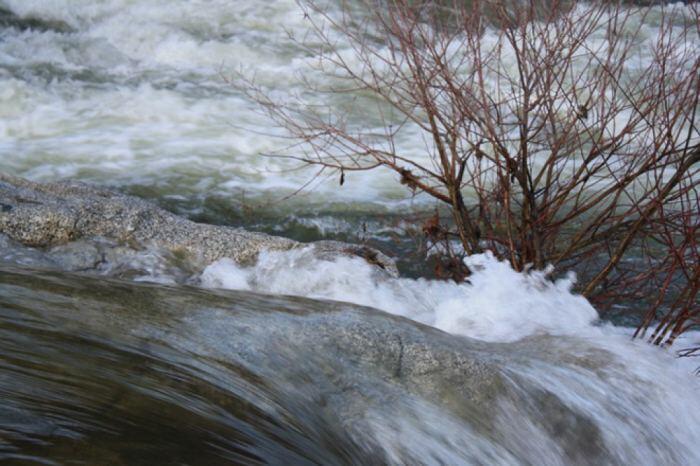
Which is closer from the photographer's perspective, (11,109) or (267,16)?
(11,109)

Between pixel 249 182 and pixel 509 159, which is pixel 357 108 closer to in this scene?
pixel 249 182

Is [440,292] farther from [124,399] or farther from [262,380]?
[124,399]

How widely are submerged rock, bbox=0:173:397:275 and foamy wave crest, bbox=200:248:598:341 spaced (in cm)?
9

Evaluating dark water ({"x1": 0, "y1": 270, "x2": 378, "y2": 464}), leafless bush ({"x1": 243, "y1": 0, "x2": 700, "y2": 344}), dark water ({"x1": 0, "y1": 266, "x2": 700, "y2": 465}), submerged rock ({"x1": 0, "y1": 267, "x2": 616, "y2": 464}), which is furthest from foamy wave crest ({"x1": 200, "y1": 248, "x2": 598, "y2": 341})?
dark water ({"x1": 0, "y1": 270, "x2": 378, "y2": 464})

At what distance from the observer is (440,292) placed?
458 cm

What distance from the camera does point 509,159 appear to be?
14.1ft

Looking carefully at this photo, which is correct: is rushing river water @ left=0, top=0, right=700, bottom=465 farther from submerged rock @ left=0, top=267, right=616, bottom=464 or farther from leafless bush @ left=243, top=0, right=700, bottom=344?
leafless bush @ left=243, top=0, right=700, bottom=344

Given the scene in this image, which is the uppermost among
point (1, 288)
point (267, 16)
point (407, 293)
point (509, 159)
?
point (267, 16)

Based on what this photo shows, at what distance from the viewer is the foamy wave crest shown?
427 centimetres

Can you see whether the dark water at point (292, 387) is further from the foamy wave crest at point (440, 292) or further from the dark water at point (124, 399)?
the foamy wave crest at point (440, 292)

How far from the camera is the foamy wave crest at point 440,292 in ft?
14.0

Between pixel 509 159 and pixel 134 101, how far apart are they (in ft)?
16.1

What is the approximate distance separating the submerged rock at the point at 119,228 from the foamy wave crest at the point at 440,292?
93 mm

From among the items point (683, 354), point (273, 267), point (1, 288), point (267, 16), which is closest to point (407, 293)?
point (273, 267)
